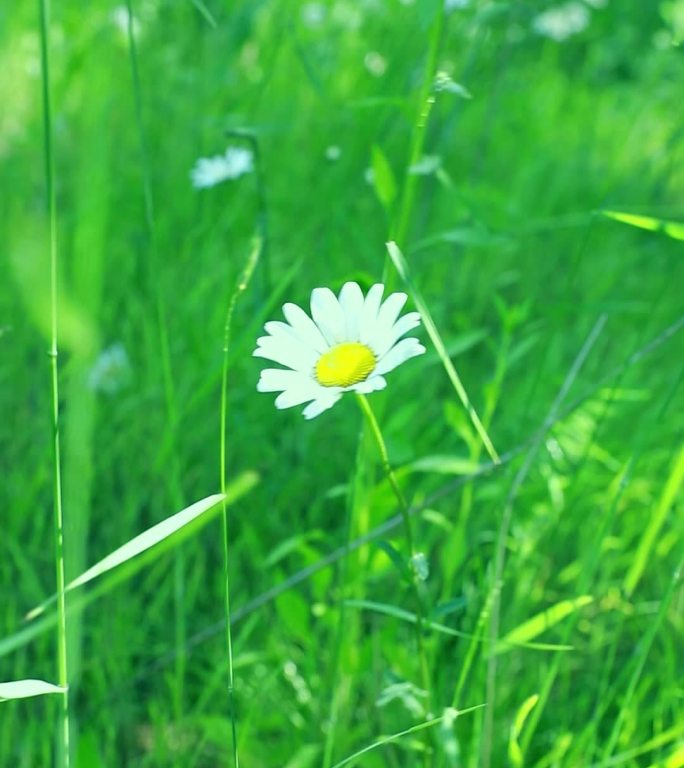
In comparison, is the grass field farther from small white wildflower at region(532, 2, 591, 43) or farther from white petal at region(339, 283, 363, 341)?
small white wildflower at region(532, 2, 591, 43)

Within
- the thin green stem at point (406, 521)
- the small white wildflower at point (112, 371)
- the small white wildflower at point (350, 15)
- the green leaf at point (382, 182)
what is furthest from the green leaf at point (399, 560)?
the small white wildflower at point (350, 15)

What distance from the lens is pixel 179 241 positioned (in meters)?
1.74

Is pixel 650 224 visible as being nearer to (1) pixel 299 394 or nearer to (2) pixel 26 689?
(1) pixel 299 394

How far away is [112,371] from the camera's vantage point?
4.72 feet

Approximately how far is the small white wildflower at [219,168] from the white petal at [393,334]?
78cm

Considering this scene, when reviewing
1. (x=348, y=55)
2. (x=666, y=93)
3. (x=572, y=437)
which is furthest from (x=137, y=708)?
(x=348, y=55)

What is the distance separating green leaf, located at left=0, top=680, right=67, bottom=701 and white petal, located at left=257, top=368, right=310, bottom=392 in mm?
213

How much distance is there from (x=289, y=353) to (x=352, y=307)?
0.06m

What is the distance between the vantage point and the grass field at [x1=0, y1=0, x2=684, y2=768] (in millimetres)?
851

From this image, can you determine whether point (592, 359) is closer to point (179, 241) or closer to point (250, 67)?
point (179, 241)

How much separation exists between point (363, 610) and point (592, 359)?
0.59 meters

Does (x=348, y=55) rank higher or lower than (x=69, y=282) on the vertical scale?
higher

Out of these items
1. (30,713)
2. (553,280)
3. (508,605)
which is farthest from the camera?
(553,280)

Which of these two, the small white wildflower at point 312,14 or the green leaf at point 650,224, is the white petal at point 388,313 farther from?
the small white wildflower at point 312,14
